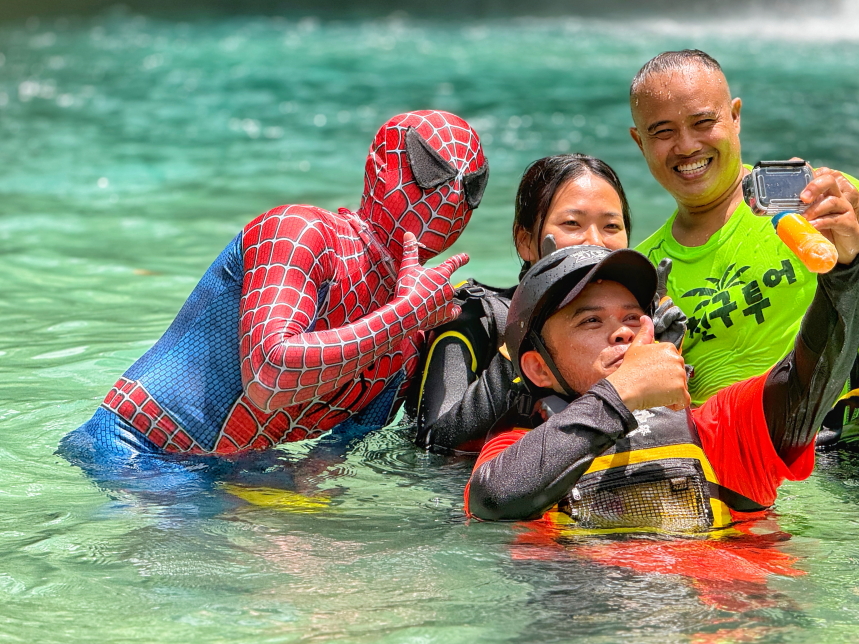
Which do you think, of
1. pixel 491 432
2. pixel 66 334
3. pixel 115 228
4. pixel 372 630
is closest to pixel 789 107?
pixel 115 228

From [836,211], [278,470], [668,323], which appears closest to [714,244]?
[668,323]

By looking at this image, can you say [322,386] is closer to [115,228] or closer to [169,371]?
[169,371]

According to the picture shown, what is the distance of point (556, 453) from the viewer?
2941mm

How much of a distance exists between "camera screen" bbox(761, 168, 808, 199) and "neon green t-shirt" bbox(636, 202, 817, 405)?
3.18 ft

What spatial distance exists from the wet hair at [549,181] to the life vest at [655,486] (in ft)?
3.38

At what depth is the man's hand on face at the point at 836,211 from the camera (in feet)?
9.09

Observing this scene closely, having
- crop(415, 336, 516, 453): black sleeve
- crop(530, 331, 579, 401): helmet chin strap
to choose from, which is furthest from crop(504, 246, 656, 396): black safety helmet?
crop(415, 336, 516, 453): black sleeve

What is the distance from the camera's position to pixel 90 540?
3268 mm

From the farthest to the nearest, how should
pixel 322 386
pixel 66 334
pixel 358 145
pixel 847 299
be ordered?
pixel 358 145
pixel 66 334
pixel 322 386
pixel 847 299

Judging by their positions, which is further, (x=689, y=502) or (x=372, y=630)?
(x=689, y=502)

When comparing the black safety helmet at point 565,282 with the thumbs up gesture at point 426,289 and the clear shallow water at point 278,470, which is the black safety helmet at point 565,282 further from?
the clear shallow water at point 278,470

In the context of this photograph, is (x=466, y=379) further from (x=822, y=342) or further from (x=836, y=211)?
(x=836, y=211)

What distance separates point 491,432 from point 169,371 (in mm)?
1124

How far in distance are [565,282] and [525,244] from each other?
3.30 ft
